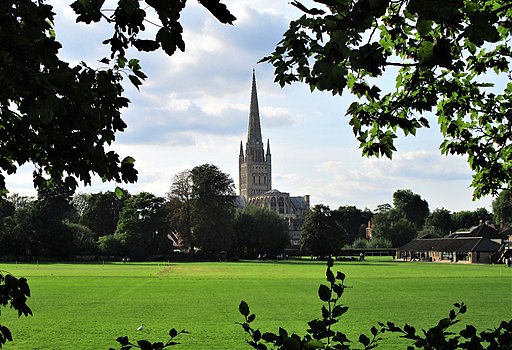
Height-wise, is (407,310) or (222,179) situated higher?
(222,179)

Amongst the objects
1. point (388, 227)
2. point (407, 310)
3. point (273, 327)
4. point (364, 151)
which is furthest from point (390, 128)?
point (388, 227)

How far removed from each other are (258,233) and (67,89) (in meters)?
98.6

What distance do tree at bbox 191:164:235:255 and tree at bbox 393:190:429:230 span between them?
2777 inches

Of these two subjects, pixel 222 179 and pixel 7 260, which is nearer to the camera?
pixel 7 260

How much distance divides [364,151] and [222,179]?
9350 centimetres

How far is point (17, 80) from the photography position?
12.0 feet

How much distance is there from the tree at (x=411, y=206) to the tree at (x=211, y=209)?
70537 mm

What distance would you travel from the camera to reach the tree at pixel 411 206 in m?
159

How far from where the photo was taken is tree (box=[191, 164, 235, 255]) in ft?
308

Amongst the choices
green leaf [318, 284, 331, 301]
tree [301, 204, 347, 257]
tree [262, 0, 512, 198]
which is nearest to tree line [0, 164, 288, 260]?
tree [301, 204, 347, 257]

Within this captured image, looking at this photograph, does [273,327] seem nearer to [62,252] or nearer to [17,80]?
[17,80]

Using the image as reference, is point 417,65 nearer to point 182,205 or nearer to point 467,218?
point 182,205

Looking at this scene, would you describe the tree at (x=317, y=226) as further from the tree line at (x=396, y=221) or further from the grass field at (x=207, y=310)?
the grass field at (x=207, y=310)

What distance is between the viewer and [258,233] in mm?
101562
